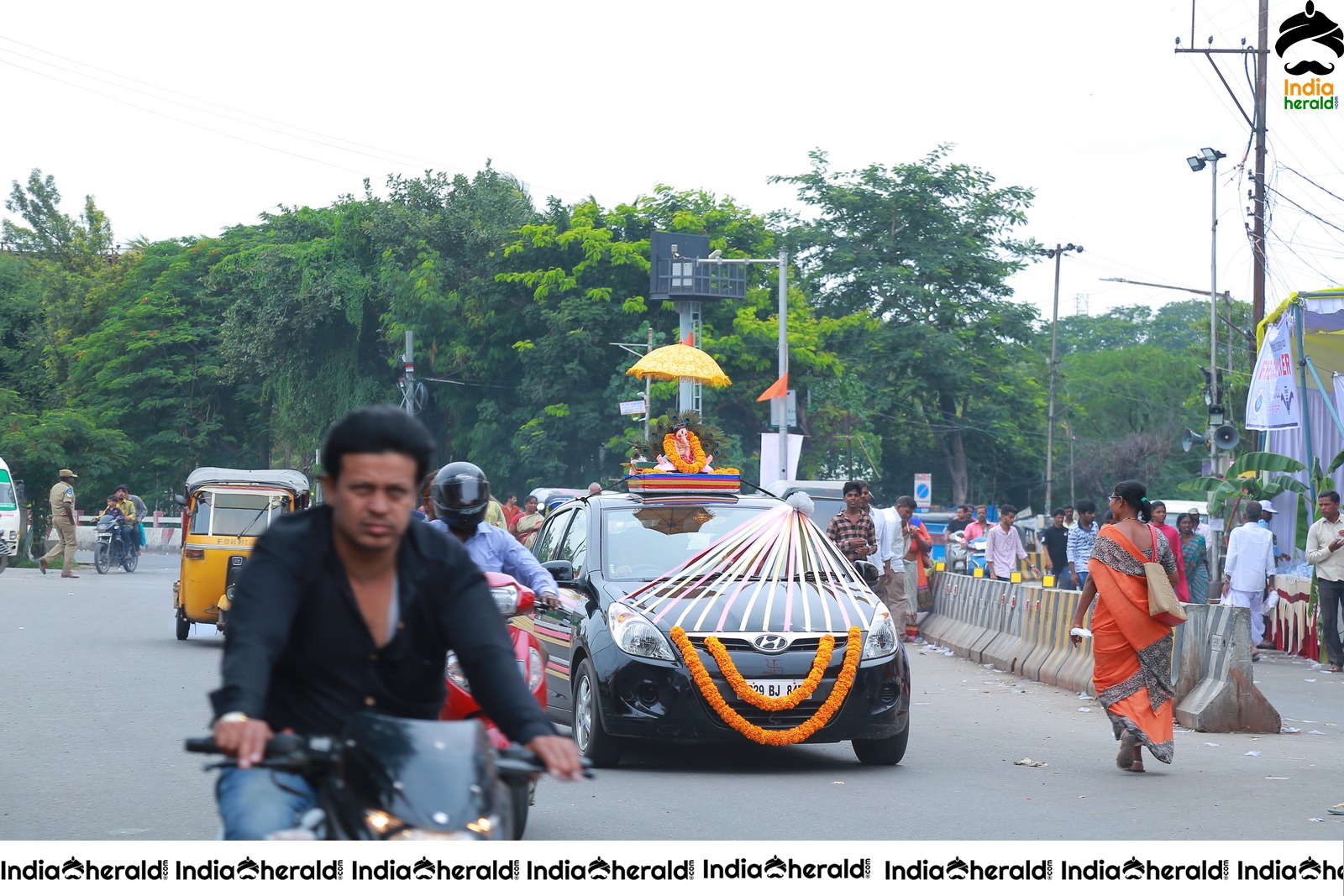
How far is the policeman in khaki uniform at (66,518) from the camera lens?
31062 mm

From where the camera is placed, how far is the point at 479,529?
24.8 ft

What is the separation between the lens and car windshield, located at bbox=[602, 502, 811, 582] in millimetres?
10555

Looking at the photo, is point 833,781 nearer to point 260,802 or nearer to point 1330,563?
point 260,802

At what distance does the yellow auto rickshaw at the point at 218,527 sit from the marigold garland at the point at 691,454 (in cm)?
541

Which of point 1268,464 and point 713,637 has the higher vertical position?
point 1268,464

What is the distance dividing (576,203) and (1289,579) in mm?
39051

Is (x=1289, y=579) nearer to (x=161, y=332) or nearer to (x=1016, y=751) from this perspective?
(x=1016, y=751)

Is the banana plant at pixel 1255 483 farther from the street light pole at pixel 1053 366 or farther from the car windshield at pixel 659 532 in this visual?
the street light pole at pixel 1053 366

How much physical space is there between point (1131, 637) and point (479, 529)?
438cm

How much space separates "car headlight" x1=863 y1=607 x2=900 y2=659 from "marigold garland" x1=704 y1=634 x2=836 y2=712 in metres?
0.33

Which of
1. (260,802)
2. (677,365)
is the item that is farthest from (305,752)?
(677,365)

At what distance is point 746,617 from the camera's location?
9.84 metres

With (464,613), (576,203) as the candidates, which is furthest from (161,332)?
(464,613)
